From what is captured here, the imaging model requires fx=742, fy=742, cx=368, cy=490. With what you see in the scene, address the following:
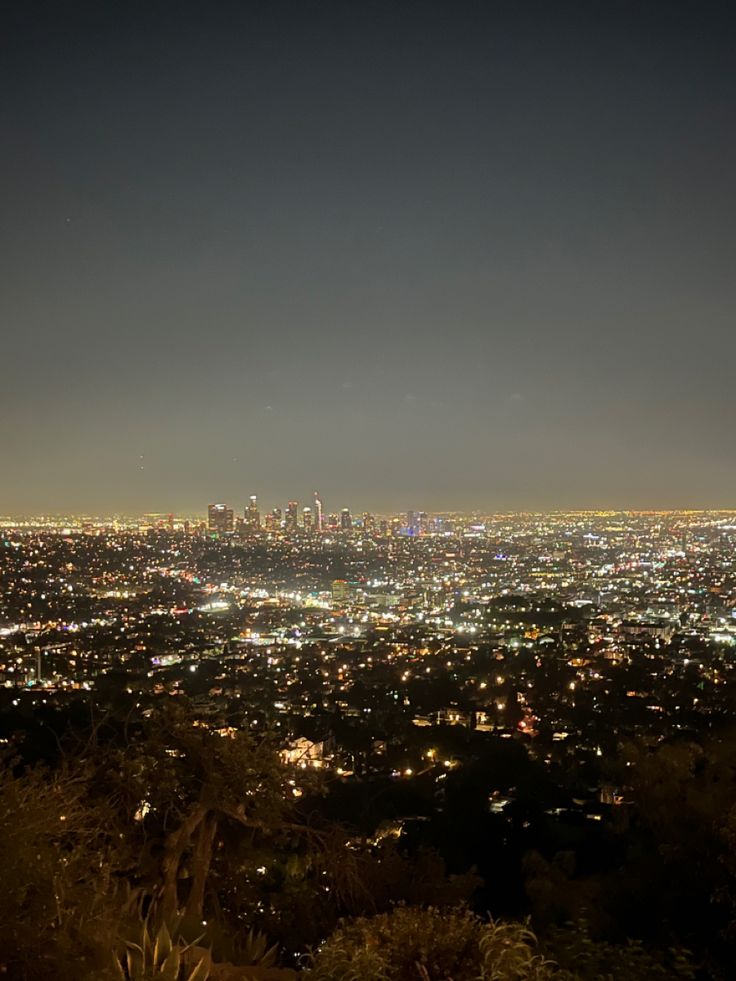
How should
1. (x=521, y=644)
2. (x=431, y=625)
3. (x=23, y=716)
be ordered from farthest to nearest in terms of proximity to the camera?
(x=431, y=625) < (x=521, y=644) < (x=23, y=716)

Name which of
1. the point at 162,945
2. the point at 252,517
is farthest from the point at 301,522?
the point at 162,945

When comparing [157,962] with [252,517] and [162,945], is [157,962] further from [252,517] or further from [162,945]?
[252,517]

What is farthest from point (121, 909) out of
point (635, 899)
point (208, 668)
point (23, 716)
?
point (208, 668)

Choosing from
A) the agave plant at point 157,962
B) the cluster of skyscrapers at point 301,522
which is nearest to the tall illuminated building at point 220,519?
the cluster of skyscrapers at point 301,522

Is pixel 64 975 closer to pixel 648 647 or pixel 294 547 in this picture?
pixel 648 647

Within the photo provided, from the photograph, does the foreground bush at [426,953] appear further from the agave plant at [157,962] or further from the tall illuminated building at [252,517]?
the tall illuminated building at [252,517]

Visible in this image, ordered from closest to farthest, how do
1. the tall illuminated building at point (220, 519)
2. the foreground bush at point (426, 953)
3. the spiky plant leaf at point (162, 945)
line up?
the foreground bush at point (426, 953) → the spiky plant leaf at point (162, 945) → the tall illuminated building at point (220, 519)
